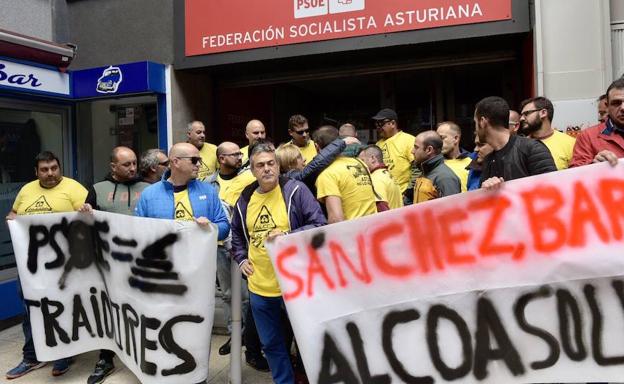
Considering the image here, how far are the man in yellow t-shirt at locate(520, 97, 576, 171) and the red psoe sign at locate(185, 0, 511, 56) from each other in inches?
92.5

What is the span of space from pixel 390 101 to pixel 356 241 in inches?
220

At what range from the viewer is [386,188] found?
180 inches

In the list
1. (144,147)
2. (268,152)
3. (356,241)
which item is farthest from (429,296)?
(144,147)

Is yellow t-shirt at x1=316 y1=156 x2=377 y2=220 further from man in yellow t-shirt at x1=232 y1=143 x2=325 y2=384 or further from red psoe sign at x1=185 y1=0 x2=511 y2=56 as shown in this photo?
red psoe sign at x1=185 y1=0 x2=511 y2=56

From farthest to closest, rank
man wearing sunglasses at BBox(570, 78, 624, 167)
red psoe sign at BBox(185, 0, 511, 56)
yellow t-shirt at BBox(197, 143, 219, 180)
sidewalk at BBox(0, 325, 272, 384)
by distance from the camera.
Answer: yellow t-shirt at BBox(197, 143, 219, 180) → red psoe sign at BBox(185, 0, 511, 56) → sidewalk at BBox(0, 325, 272, 384) → man wearing sunglasses at BBox(570, 78, 624, 167)

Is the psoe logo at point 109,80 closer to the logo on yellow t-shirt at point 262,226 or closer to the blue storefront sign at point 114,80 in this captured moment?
the blue storefront sign at point 114,80

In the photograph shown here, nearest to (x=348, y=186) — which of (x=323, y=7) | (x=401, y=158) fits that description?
(x=401, y=158)

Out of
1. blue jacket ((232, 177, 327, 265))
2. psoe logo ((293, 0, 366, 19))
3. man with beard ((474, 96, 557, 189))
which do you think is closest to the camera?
man with beard ((474, 96, 557, 189))

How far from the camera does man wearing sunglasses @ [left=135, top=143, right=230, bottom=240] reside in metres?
3.91

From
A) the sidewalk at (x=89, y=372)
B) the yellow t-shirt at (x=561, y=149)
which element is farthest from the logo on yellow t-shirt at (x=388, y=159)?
the sidewalk at (x=89, y=372)

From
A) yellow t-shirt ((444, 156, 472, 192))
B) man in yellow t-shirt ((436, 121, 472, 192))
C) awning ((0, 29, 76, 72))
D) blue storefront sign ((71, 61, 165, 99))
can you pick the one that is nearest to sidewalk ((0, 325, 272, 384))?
yellow t-shirt ((444, 156, 472, 192))

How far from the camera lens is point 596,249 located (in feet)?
9.18

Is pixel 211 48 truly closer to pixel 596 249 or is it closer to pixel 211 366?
pixel 211 366

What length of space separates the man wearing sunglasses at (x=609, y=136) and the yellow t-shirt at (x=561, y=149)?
657 millimetres
